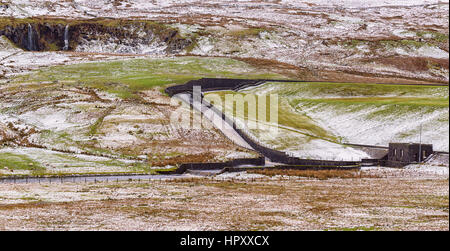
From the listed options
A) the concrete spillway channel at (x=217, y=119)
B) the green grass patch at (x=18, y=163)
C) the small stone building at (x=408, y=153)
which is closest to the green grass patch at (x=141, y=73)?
the concrete spillway channel at (x=217, y=119)

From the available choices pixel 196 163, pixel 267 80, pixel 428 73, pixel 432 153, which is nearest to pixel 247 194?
pixel 196 163

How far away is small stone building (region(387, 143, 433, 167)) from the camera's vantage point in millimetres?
83000

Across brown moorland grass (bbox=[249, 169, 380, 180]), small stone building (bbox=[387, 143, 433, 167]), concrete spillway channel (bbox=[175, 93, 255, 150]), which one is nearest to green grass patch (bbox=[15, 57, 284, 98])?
concrete spillway channel (bbox=[175, 93, 255, 150])

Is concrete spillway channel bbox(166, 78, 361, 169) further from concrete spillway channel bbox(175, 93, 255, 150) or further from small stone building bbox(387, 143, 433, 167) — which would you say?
small stone building bbox(387, 143, 433, 167)

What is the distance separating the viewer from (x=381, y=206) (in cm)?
4753

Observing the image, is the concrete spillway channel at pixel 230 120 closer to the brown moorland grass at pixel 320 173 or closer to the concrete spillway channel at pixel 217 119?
the concrete spillway channel at pixel 217 119

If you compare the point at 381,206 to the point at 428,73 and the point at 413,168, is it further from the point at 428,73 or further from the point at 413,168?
the point at 428,73

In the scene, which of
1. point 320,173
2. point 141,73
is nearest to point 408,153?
point 320,173
